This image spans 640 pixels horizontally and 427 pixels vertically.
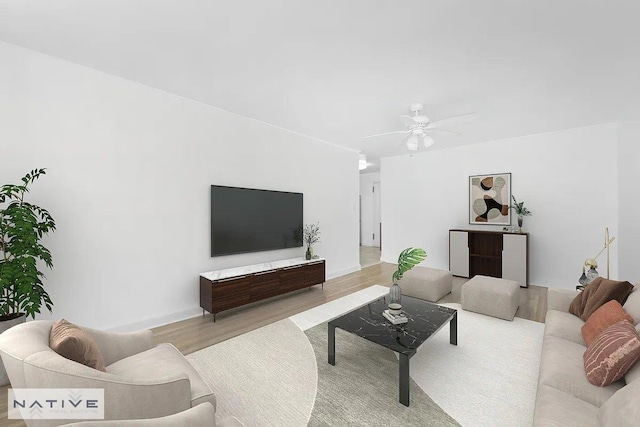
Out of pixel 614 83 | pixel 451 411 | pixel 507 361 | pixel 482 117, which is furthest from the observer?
pixel 482 117

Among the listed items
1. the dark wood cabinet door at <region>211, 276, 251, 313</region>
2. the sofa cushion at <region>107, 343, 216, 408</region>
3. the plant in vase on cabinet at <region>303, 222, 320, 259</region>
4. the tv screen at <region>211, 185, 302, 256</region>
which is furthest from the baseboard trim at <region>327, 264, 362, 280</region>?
the sofa cushion at <region>107, 343, 216, 408</region>

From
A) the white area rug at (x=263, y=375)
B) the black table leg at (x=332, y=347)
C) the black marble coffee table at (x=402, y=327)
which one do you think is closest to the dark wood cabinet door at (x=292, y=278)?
the white area rug at (x=263, y=375)

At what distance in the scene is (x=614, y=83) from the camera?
3230mm

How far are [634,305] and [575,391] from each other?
3.76ft

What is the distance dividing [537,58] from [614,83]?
1405mm

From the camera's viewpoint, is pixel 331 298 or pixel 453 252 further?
pixel 453 252

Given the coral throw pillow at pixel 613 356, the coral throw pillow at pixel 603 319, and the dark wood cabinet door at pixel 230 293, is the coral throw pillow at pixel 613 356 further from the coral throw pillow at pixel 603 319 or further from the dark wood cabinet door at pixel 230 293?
the dark wood cabinet door at pixel 230 293

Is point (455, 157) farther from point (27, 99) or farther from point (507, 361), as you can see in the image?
point (27, 99)

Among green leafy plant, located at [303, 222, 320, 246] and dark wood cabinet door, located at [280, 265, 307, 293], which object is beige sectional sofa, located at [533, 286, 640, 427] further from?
green leafy plant, located at [303, 222, 320, 246]

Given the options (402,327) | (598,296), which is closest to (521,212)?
(598,296)

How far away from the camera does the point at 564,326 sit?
8.10ft

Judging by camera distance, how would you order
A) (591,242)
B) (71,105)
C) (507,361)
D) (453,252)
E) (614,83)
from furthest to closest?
1. (453,252)
2. (591,242)
3. (614,83)
4. (71,105)
5. (507,361)

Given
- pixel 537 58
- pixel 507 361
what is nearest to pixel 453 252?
pixel 507 361

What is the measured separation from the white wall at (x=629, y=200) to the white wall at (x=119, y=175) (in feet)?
19.5
